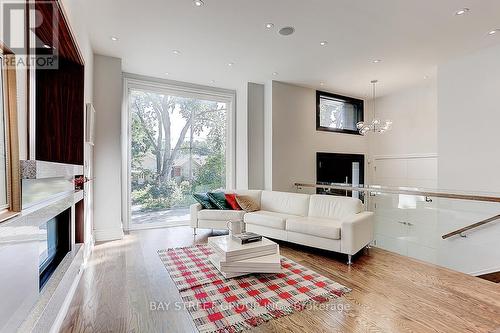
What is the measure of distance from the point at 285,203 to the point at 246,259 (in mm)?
1911

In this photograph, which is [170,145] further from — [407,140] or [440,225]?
[407,140]

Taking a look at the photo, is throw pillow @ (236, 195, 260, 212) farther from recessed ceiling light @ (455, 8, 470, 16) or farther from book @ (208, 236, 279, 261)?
recessed ceiling light @ (455, 8, 470, 16)

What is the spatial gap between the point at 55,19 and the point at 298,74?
406 cm

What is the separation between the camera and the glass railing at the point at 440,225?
3.34 m

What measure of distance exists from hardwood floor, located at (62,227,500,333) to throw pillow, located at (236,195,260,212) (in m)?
1.27

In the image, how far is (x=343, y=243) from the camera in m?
3.23

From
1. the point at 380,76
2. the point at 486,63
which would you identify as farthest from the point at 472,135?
the point at 380,76

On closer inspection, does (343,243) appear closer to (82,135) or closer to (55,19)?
(82,135)

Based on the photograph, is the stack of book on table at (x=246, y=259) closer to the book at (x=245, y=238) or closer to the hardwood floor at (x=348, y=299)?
the book at (x=245, y=238)

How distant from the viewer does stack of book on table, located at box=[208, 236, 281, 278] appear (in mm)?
2631

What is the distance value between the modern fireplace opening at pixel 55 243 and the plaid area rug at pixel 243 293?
1.06m

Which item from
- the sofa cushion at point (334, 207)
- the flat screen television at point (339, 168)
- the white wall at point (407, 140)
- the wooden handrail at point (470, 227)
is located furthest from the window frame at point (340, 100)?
the wooden handrail at point (470, 227)

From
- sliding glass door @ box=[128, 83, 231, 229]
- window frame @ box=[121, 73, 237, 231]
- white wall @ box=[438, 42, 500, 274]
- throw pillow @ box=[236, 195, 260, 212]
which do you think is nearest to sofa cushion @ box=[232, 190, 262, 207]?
throw pillow @ box=[236, 195, 260, 212]

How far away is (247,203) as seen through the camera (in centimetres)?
459
